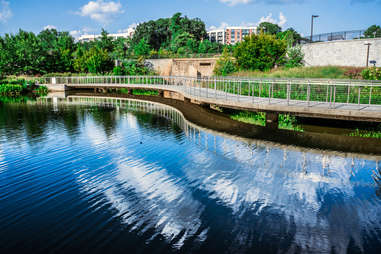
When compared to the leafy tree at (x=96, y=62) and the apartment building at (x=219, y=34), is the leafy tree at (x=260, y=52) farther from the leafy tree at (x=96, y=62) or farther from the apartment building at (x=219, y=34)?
the apartment building at (x=219, y=34)

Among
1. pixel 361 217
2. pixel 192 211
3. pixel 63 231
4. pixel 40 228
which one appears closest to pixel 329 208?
pixel 361 217

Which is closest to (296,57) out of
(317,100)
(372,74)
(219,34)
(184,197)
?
(372,74)

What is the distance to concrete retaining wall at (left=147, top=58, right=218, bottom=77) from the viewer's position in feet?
157

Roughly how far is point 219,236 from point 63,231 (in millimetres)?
2967

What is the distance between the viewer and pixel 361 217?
638 cm

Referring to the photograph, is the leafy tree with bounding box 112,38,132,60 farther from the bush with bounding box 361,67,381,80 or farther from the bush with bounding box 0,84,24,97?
the bush with bounding box 361,67,381,80

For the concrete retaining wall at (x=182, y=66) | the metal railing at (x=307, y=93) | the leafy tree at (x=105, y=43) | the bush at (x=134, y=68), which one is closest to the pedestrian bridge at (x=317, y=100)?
the metal railing at (x=307, y=93)

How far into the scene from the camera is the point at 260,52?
35.8 metres

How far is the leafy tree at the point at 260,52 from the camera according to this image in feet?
118

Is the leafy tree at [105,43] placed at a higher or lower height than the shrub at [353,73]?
higher

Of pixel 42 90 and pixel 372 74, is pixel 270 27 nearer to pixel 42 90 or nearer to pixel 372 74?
pixel 42 90

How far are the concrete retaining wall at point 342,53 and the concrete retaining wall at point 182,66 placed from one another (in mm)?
16849

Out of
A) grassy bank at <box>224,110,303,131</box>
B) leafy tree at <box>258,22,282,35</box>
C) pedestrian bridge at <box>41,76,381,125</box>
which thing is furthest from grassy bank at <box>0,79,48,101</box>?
leafy tree at <box>258,22,282,35</box>

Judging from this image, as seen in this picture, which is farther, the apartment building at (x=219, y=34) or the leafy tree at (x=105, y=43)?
the apartment building at (x=219, y=34)
